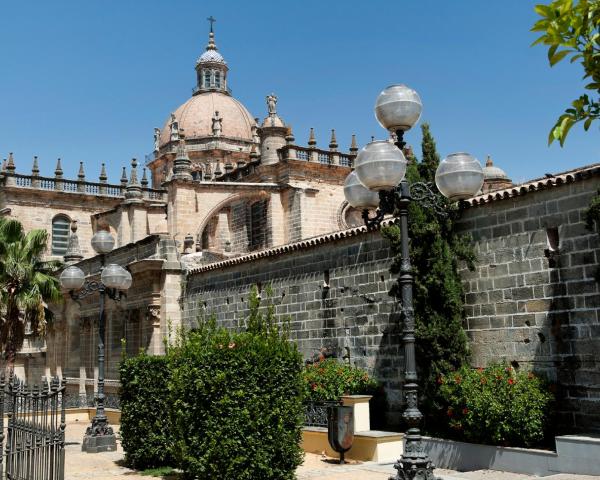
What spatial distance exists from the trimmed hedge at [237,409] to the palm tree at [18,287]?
1520 cm

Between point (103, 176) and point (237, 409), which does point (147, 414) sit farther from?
point (103, 176)

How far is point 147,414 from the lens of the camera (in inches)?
444

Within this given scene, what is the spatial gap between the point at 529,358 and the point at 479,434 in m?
1.49

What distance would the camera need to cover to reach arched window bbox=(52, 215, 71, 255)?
3962cm

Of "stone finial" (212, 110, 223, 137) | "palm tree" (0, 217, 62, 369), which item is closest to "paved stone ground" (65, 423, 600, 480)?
"palm tree" (0, 217, 62, 369)

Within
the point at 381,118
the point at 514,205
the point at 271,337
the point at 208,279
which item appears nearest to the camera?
the point at 381,118

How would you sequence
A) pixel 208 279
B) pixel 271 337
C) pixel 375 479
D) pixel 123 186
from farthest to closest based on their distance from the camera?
pixel 123 186 < pixel 208 279 < pixel 375 479 < pixel 271 337

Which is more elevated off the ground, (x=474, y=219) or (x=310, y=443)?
(x=474, y=219)

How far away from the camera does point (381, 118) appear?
25.4ft

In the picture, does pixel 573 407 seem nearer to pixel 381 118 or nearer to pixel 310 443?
pixel 310 443

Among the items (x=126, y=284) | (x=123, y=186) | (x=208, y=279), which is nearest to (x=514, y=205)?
(x=126, y=284)

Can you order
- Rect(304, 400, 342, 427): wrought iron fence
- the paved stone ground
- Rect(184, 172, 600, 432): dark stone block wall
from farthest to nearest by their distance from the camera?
1. Rect(304, 400, 342, 427): wrought iron fence
2. Rect(184, 172, 600, 432): dark stone block wall
3. the paved stone ground

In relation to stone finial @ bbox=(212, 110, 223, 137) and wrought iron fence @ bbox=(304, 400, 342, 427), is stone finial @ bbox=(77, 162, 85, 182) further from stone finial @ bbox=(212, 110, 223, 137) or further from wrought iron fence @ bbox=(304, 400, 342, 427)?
wrought iron fence @ bbox=(304, 400, 342, 427)

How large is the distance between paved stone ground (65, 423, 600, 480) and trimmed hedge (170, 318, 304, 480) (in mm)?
2001
